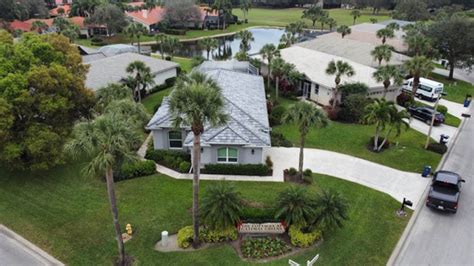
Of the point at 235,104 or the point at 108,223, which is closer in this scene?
the point at 108,223

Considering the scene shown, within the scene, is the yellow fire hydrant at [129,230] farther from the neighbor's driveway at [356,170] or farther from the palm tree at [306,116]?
the palm tree at [306,116]

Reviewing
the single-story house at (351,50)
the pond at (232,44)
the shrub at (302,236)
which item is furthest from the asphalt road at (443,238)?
the pond at (232,44)

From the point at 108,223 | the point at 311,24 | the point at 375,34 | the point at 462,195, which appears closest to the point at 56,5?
the point at 311,24

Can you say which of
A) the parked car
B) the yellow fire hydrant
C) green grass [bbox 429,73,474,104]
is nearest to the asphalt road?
the parked car

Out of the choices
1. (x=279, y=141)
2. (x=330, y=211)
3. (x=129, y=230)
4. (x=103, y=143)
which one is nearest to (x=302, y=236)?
(x=330, y=211)

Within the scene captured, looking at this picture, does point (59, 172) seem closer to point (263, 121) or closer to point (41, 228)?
point (41, 228)

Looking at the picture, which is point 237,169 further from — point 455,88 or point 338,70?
point 455,88
